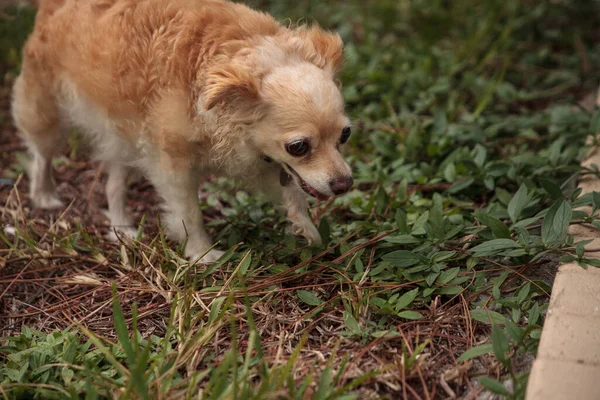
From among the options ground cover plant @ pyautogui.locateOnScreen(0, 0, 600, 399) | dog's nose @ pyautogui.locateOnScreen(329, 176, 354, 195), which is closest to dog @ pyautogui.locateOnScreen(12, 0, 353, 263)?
dog's nose @ pyautogui.locateOnScreen(329, 176, 354, 195)

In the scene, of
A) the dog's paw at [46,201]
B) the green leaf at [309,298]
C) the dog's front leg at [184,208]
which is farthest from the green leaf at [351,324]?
the dog's paw at [46,201]

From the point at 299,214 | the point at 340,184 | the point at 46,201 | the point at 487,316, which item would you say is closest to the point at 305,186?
the point at 340,184

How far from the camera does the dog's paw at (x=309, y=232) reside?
3256mm

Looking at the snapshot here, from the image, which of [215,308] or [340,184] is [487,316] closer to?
[340,184]

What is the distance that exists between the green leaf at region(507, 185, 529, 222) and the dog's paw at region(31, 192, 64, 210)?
2611 mm

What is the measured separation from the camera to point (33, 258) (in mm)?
3318

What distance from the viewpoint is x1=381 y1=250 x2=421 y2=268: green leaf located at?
115 inches

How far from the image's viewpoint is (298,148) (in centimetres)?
283

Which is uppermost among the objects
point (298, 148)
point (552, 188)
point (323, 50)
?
point (323, 50)

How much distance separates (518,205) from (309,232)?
0.97 metres

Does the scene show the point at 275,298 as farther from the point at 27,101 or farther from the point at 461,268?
the point at 27,101

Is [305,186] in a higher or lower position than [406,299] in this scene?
higher

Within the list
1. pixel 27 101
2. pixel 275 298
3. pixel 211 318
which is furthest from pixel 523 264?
pixel 27 101

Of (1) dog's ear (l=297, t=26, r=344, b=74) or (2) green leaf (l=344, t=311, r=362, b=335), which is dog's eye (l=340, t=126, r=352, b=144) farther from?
(2) green leaf (l=344, t=311, r=362, b=335)
